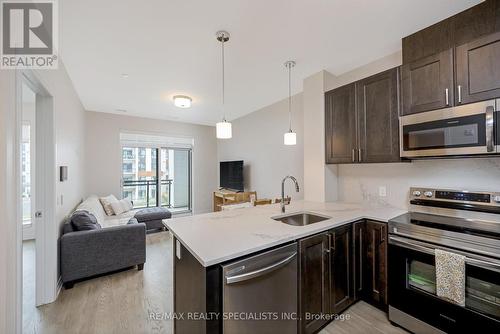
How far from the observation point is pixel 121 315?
81.7 inches

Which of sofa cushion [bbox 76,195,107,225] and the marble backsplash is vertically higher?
the marble backsplash

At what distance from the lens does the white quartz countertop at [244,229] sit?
1.31 meters

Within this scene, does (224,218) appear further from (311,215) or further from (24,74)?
(24,74)

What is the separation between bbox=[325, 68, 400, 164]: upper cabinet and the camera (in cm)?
220

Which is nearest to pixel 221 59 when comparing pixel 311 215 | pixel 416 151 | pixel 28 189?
pixel 311 215

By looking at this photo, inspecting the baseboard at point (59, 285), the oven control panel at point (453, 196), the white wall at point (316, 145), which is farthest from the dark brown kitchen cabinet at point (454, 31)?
the baseboard at point (59, 285)

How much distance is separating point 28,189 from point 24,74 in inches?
163

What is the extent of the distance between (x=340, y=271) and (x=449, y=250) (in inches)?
32.4

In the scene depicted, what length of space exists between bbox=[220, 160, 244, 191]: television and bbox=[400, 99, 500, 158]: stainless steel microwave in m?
3.66

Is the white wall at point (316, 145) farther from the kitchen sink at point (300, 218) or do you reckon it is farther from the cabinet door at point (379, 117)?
the kitchen sink at point (300, 218)

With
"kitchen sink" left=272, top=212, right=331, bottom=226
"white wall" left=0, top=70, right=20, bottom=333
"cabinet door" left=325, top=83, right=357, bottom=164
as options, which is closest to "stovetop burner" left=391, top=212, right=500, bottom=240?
"kitchen sink" left=272, top=212, right=331, bottom=226

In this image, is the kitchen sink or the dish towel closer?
the dish towel

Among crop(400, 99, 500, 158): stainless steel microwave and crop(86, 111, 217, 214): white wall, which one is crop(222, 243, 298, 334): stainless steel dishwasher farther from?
crop(86, 111, 217, 214): white wall

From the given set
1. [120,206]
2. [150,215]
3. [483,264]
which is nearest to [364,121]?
[483,264]
